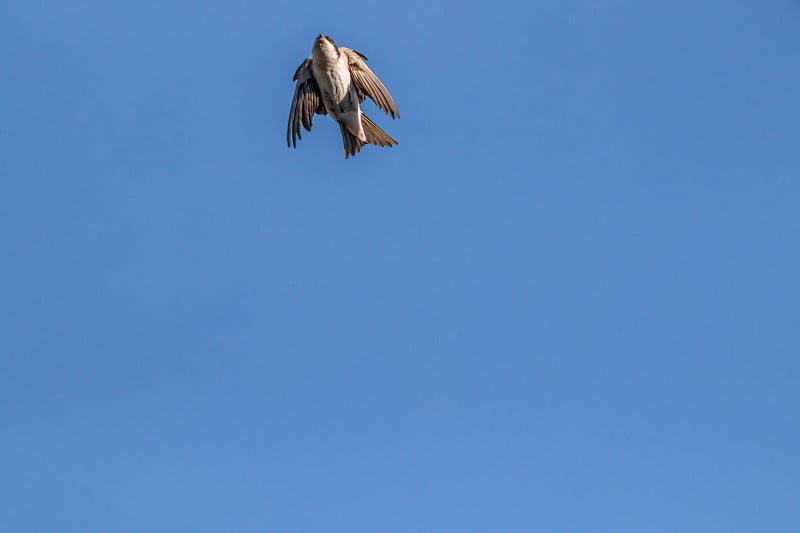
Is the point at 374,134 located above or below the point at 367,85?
below

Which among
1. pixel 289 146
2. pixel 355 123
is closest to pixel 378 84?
pixel 355 123

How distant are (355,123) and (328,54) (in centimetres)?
108

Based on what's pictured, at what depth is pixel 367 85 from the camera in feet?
54.2

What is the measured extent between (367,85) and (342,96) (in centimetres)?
52

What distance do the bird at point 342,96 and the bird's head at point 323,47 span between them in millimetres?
14

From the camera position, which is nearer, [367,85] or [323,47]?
[323,47]

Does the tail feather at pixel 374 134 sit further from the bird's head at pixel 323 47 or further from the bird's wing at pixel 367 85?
the bird's head at pixel 323 47

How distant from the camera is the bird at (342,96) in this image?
15984 millimetres

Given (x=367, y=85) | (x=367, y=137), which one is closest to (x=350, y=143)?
(x=367, y=137)

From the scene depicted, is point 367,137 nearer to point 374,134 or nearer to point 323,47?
point 374,134

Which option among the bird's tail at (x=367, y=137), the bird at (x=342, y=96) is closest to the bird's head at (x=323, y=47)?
the bird at (x=342, y=96)

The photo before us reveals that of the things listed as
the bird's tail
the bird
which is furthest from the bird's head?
the bird's tail

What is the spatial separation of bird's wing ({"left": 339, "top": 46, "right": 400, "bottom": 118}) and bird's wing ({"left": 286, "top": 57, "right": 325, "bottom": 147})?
1.95 feet

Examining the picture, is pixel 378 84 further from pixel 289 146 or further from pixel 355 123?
pixel 289 146
